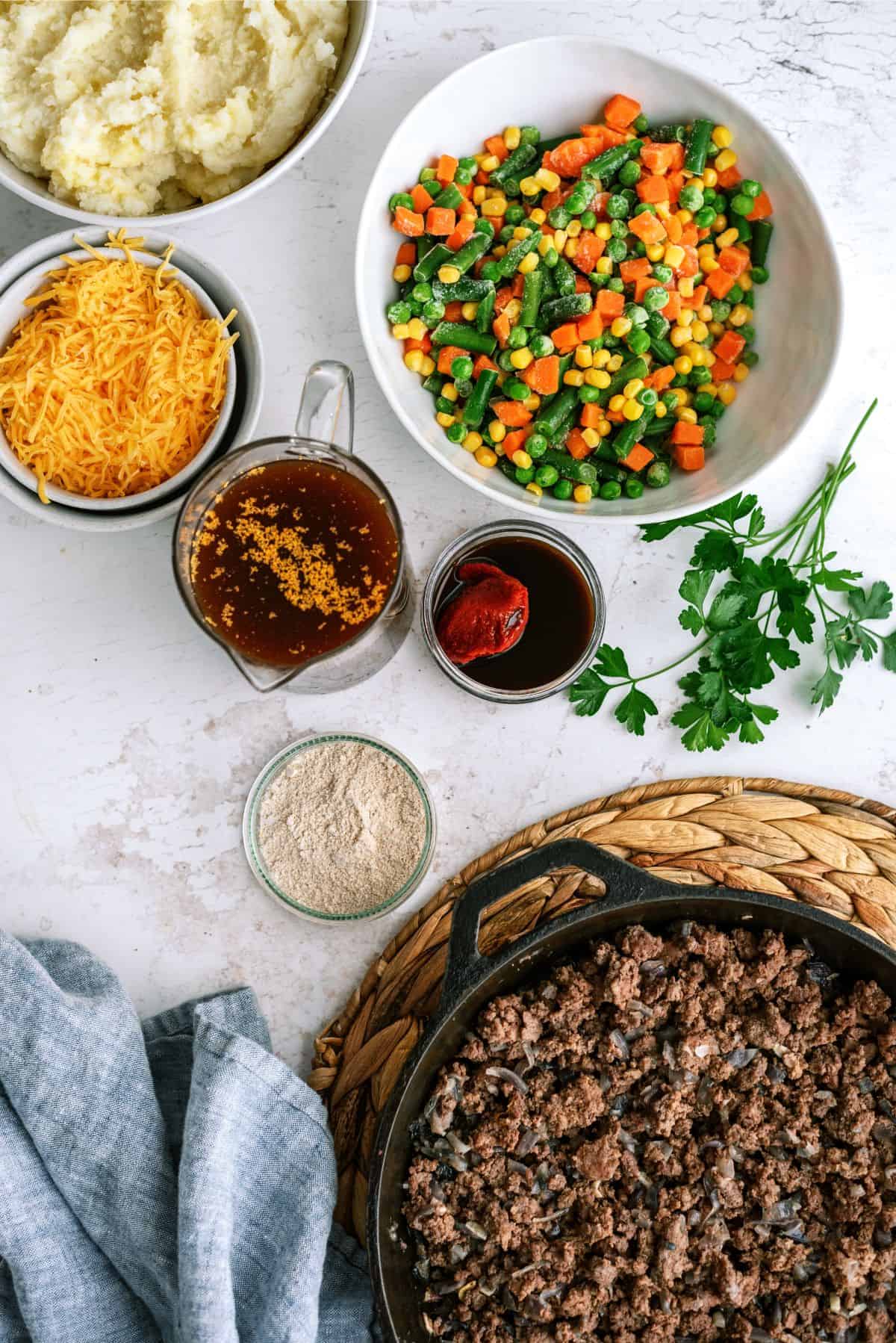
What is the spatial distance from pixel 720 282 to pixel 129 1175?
216 cm

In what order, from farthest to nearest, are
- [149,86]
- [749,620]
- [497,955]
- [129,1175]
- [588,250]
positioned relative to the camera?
[749,620]
[588,250]
[129,1175]
[149,86]
[497,955]

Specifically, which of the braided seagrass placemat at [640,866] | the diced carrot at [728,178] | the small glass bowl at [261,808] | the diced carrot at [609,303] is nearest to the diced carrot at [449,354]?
the diced carrot at [609,303]

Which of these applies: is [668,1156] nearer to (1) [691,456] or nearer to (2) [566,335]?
(1) [691,456]

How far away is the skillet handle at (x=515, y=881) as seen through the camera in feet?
6.68

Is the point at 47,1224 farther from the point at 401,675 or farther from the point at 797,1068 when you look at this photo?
the point at 797,1068

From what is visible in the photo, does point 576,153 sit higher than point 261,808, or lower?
higher

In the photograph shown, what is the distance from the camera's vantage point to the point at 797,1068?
2193 millimetres

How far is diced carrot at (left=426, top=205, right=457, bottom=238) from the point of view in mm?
2322

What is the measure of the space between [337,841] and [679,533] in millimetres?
1014

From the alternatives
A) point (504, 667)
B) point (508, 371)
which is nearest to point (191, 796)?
point (504, 667)

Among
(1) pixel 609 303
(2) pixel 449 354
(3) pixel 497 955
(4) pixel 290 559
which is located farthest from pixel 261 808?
(1) pixel 609 303

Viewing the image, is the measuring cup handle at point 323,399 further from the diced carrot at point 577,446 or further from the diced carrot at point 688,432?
the diced carrot at point 688,432

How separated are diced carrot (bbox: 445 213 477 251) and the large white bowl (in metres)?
0.12

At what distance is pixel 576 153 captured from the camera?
2346mm
